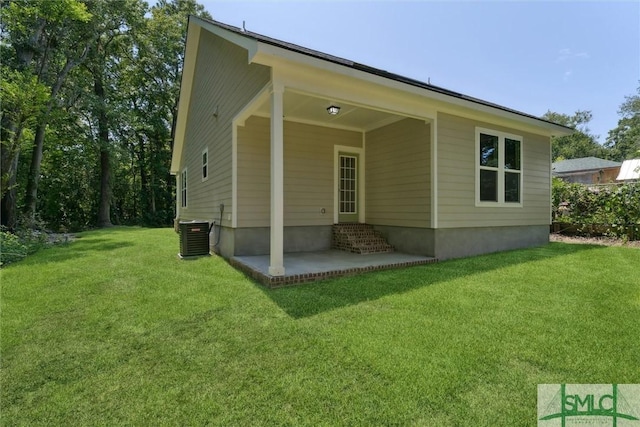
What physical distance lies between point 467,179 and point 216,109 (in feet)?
20.6

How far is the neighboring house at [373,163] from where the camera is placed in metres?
6.21

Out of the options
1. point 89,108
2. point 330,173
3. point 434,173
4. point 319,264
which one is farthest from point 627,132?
point 89,108

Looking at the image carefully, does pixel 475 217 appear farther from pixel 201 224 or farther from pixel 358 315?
pixel 201 224

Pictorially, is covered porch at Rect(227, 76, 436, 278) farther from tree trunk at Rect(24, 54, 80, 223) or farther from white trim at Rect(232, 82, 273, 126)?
tree trunk at Rect(24, 54, 80, 223)

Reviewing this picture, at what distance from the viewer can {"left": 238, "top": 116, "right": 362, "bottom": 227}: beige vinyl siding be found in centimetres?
668

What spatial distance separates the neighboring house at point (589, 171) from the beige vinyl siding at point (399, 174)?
2557 centimetres

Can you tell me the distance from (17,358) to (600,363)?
463cm

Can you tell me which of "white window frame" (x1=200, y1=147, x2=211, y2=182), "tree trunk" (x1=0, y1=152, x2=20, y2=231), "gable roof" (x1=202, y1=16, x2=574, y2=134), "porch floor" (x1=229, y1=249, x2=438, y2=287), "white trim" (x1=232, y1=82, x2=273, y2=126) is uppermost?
"gable roof" (x1=202, y1=16, x2=574, y2=134)

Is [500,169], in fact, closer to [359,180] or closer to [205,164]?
[359,180]

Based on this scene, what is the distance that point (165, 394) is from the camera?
2174 mm

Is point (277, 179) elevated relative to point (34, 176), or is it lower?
lower

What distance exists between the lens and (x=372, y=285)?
180 inches

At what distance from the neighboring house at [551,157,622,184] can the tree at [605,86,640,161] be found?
28.3ft

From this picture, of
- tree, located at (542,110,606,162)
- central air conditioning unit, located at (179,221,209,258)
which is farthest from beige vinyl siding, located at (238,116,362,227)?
tree, located at (542,110,606,162)
